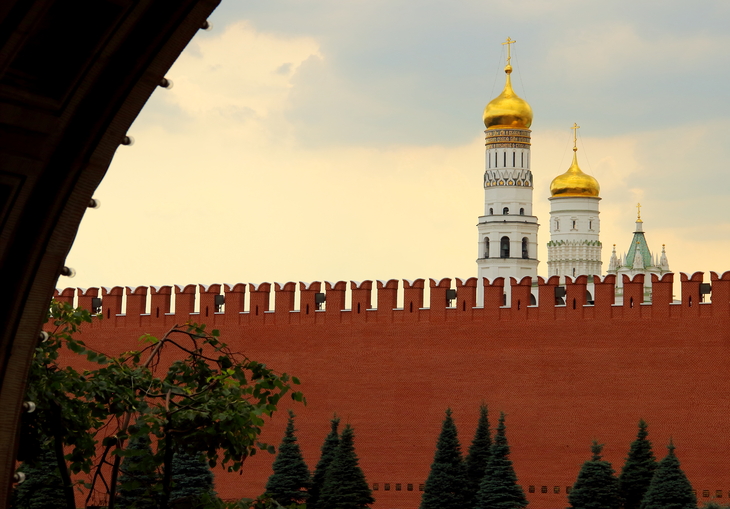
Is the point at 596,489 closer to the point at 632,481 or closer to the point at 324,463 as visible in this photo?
the point at 632,481

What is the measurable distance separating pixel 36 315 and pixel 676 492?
41.2 ft

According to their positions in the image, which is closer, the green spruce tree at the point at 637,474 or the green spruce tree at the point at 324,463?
the green spruce tree at the point at 637,474

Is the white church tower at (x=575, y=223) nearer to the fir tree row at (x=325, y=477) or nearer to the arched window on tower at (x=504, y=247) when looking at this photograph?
the arched window on tower at (x=504, y=247)

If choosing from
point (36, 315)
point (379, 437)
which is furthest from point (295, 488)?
point (36, 315)

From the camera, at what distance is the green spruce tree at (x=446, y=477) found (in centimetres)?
1527

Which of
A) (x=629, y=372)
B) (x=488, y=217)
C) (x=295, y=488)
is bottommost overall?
(x=295, y=488)

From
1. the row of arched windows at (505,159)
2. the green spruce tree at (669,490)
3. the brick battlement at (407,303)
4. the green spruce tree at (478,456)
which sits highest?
the row of arched windows at (505,159)

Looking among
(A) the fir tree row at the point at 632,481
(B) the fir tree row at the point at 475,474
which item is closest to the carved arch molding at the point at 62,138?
(A) the fir tree row at the point at 632,481

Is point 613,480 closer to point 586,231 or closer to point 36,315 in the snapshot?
point 36,315

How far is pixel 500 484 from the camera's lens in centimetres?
1505

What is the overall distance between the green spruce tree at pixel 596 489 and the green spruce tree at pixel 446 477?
1.41 metres

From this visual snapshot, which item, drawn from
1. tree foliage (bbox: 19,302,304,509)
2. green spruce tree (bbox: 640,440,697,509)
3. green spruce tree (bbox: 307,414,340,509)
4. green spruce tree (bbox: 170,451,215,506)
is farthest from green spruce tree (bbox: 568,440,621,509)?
tree foliage (bbox: 19,302,304,509)

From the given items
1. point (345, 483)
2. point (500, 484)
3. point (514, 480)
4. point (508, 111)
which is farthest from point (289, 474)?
point (508, 111)

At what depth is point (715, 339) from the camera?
1545 cm
